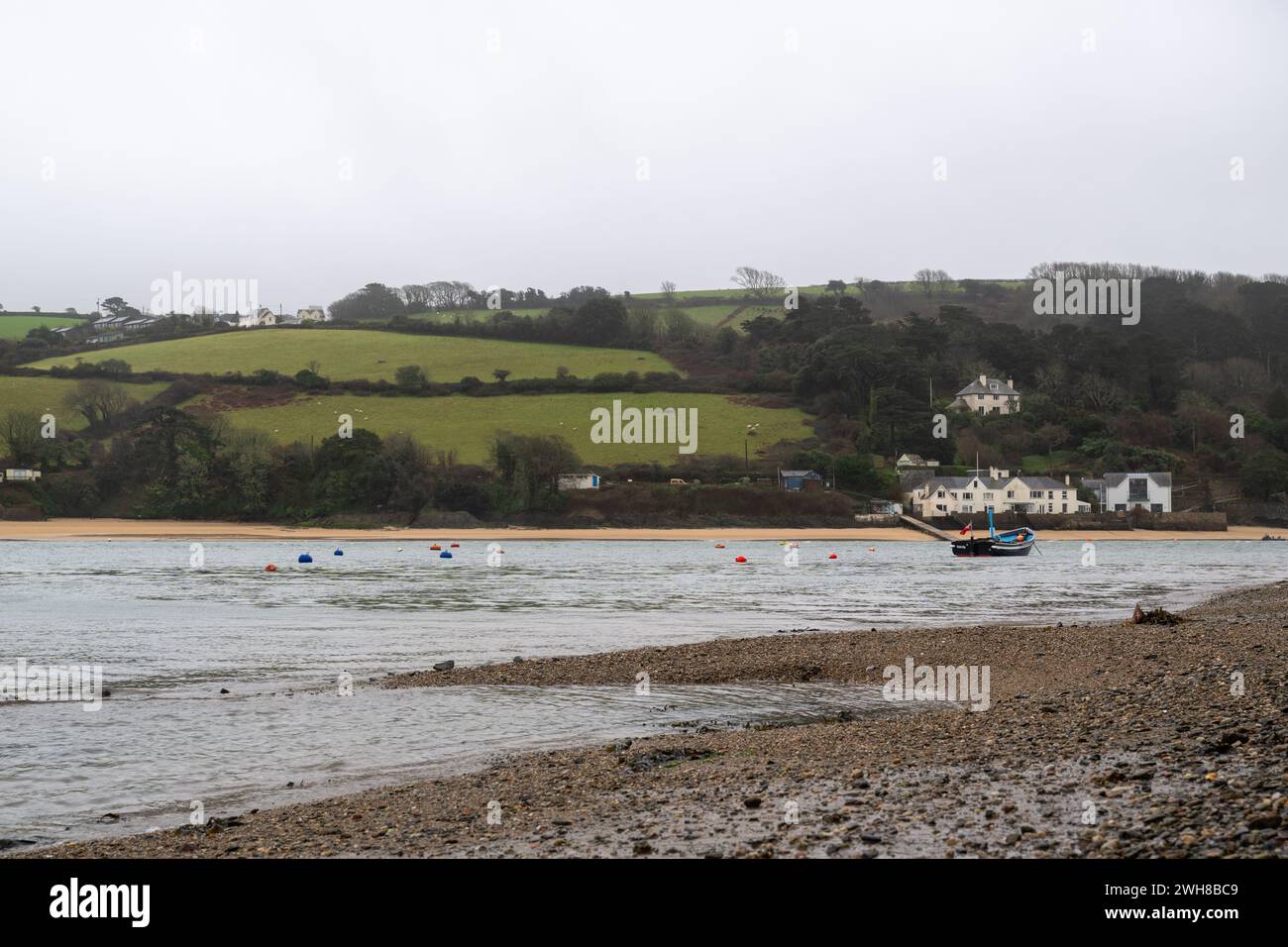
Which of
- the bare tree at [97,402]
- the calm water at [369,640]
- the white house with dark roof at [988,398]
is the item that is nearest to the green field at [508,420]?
the bare tree at [97,402]

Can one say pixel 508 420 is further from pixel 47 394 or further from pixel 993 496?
pixel 993 496

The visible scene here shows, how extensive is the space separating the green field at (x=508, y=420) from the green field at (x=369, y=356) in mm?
7795

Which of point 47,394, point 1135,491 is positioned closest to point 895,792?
point 1135,491

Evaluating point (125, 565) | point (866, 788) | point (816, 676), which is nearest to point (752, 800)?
point (866, 788)

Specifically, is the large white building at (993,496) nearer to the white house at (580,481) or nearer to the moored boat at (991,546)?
the white house at (580,481)

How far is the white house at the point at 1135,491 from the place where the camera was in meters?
105

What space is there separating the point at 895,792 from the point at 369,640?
18037 mm

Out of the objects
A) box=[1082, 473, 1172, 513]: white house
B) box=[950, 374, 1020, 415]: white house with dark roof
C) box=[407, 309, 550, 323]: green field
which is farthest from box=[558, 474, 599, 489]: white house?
box=[1082, 473, 1172, 513]: white house

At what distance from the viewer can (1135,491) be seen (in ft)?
348

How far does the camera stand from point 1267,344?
138 m

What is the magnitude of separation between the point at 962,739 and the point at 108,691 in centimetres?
1382

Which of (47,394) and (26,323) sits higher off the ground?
(26,323)
